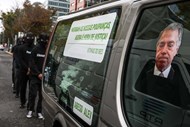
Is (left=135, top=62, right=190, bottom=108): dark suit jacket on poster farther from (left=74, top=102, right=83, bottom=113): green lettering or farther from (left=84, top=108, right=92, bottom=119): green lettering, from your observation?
(left=74, top=102, right=83, bottom=113): green lettering

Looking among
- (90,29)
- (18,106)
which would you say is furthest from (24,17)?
(90,29)

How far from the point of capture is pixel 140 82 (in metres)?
2.57

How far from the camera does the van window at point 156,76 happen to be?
2199 mm

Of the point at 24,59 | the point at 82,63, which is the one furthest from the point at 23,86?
the point at 82,63

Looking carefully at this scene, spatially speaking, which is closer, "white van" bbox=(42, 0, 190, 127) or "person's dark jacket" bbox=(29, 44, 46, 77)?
"white van" bbox=(42, 0, 190, 127)

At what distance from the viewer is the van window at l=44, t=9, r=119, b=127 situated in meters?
3.05

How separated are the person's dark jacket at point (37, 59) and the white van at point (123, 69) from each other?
381 centimetres

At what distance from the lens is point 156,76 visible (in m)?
2.40

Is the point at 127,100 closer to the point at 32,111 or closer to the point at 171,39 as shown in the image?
the point at 171,39

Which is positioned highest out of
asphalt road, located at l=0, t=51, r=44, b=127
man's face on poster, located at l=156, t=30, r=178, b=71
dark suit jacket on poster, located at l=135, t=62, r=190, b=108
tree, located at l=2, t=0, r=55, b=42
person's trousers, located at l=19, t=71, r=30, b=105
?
tree, located at l=2, t=0, r=55, b=42

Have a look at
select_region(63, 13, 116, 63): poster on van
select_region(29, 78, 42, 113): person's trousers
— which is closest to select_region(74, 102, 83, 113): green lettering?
select_region(63, 13, 116, 63): poster on van

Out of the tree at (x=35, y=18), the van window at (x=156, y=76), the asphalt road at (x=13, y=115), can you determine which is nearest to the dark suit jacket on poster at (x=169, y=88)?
the van window at (x=156, y=76)

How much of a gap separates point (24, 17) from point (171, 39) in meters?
49.8

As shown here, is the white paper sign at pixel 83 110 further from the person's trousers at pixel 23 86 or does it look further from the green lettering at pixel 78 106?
the person's trousers at pixel 23 86
